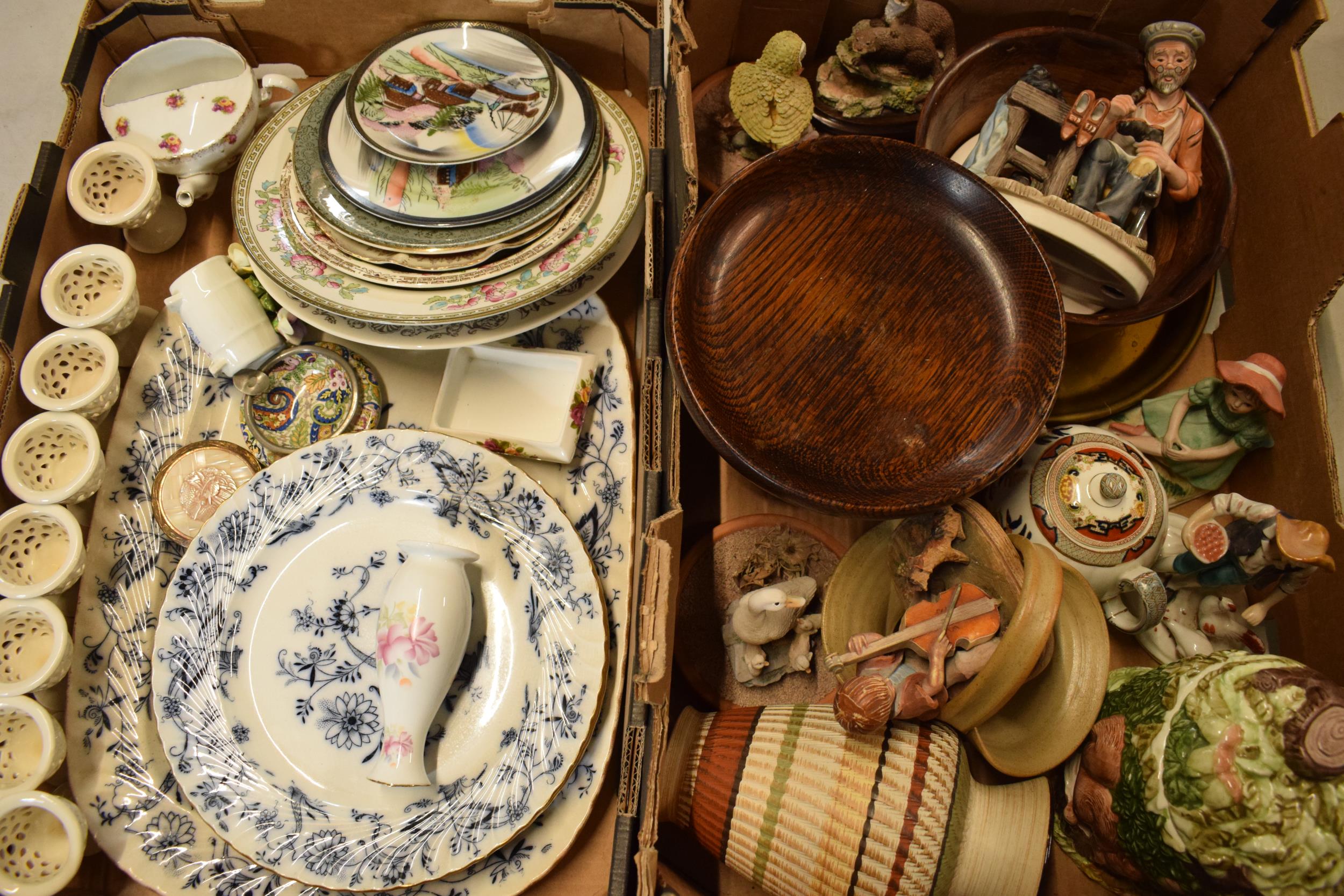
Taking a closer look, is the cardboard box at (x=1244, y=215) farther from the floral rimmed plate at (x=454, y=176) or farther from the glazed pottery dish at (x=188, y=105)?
the glazed pottery dish at (x=188, y=105)

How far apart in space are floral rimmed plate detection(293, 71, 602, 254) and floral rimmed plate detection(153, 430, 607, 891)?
0.65 feet

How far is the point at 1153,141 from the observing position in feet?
2.89

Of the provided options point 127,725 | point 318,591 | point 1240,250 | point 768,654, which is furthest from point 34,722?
point 1240,250

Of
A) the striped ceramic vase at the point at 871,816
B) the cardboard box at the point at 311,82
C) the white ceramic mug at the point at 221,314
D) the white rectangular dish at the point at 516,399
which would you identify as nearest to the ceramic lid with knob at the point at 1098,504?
the striped ceramic vase at the point at 871,816

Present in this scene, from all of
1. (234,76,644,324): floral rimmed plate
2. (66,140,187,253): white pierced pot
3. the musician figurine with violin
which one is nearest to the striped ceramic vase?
the musician figurine with violin

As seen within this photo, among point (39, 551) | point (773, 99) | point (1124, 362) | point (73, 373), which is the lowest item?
point (39, 551)

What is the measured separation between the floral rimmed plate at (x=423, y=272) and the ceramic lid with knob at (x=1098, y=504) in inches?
21.4

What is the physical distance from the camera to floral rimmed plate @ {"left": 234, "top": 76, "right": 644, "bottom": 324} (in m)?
0.82

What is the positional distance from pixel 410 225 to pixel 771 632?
0.55m

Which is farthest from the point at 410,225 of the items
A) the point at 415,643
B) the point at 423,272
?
the point at 415,643

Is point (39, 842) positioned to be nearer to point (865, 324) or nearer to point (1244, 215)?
point (865, 324)

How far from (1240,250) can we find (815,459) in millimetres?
672

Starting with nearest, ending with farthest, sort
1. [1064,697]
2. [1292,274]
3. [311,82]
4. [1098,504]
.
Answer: [1064,697] < [1098,504] < [1292,274] < [311,82]

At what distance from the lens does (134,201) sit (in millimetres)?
963
